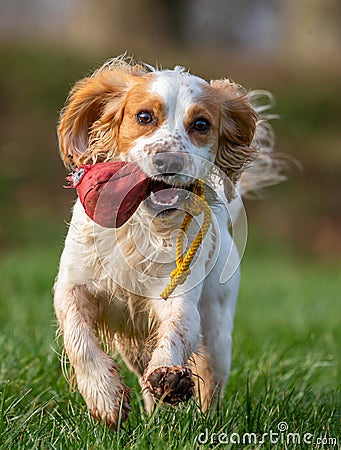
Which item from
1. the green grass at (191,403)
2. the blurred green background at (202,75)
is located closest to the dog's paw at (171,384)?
the green grass at (191,403)

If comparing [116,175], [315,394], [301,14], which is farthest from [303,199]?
[116,175]

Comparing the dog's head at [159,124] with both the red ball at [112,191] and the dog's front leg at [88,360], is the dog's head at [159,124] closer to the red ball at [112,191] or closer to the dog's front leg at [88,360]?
the red ball at [112,191]

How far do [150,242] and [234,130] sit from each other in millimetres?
699

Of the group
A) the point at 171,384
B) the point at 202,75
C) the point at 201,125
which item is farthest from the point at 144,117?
the point at 202,75

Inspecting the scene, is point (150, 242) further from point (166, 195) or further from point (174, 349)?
point (174, 349)

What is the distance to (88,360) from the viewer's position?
125 inches

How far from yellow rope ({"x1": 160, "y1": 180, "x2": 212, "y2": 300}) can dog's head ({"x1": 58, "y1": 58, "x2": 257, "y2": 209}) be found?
10 centimetres

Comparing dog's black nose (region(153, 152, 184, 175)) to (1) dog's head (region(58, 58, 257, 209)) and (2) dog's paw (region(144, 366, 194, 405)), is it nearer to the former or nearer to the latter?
(1) dog's head (region(58, 58, 257, 209))

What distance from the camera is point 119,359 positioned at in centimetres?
418

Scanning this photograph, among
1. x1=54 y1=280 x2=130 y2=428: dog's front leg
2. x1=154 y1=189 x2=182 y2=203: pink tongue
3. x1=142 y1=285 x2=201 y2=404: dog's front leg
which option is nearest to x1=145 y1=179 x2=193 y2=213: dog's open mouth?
x1=154 y1=189 x2=182 y2=203: pink tongue

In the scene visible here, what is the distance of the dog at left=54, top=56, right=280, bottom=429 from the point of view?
3129 millimetres

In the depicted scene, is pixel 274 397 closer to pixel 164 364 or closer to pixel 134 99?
pixel 164 364

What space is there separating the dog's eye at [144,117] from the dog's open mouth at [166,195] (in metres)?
0.30

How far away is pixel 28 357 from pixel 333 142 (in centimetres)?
1410
